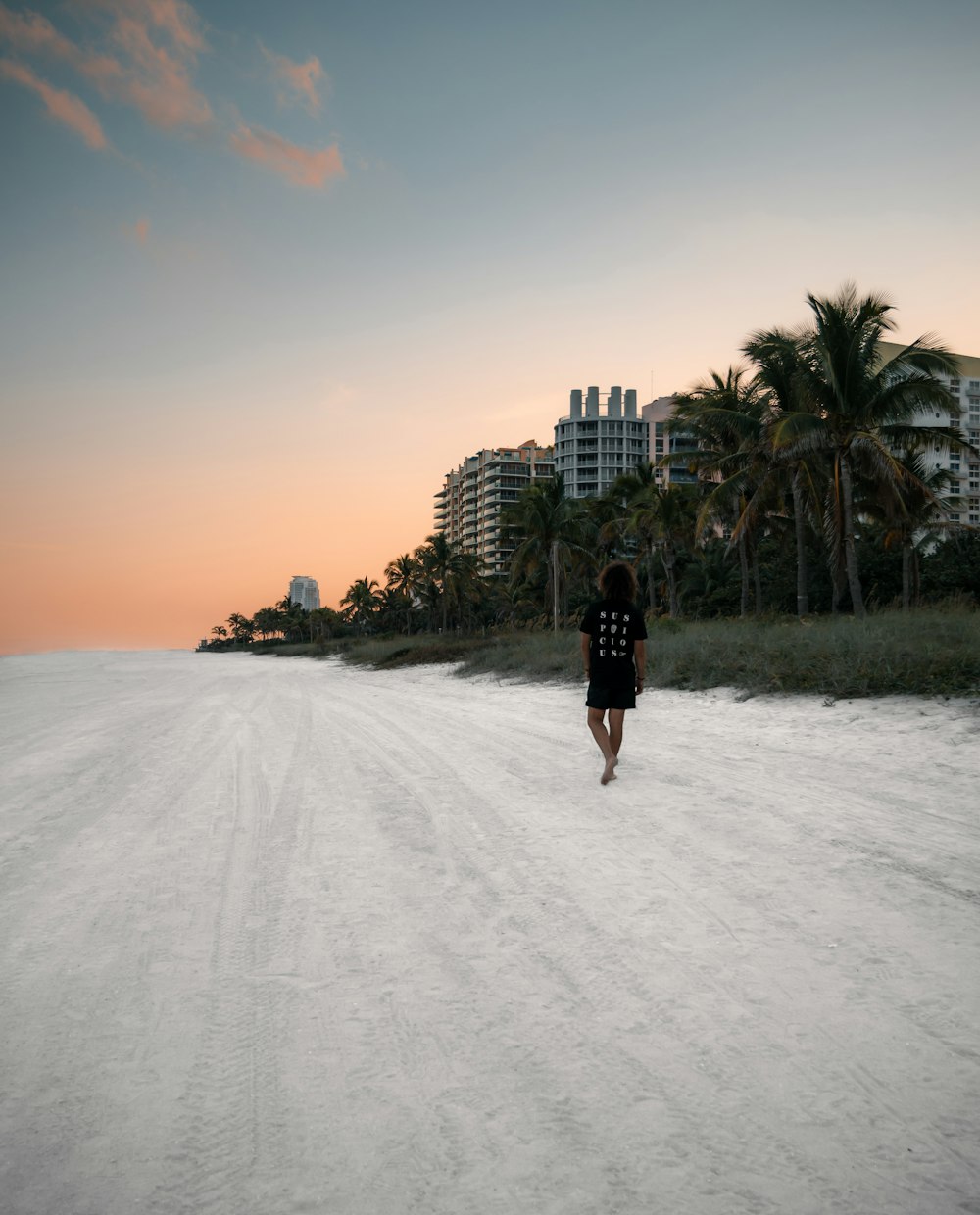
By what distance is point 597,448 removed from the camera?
431 ft

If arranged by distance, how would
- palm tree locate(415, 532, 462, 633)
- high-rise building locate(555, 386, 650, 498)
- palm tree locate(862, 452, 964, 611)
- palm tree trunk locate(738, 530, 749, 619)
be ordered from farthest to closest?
high-rise building locate(555, 386, 650, 498) < palm tree locate(415, 532, 462, 633) < palm tree trunk locate(738, 530, 749, 619) < palm tree locate(862, 452, 964, 611)

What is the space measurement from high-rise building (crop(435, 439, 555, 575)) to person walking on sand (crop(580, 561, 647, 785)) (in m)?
125

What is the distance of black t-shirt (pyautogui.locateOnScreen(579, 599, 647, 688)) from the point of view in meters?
6.50

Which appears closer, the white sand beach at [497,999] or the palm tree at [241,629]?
the white sand beach at [497,999]

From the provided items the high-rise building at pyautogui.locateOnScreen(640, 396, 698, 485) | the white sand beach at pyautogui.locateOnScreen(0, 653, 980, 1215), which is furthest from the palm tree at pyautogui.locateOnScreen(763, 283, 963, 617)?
the high-rise building at pyautogui.locateOnScreen(640, 396, 698, 485)

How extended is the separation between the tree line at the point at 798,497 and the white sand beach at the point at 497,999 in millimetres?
19090

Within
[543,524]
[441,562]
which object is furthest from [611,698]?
[441,562]

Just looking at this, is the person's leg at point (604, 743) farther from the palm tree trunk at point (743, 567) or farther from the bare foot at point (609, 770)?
the palm tree trunk at point (743, 567)

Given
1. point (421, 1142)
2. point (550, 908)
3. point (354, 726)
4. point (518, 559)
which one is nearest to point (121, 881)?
point (550, 908)

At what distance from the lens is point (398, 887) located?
162 inches

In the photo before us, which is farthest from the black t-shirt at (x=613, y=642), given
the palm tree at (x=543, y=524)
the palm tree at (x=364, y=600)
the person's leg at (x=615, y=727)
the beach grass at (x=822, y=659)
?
the palm tree at (x=364, y=600)

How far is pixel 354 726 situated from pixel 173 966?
26.3 ft

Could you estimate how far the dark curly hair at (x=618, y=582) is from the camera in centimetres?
675

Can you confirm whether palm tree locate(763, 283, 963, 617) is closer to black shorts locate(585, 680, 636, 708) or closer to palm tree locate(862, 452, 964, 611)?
palm tree locate(862, 452, 964, 611)
